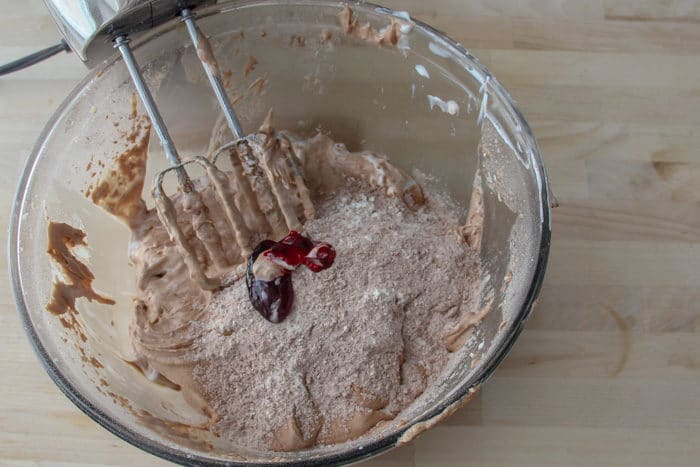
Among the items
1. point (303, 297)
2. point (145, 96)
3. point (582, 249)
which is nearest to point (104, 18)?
point (145, 96)

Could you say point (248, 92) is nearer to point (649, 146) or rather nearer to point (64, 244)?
point (64, 244)

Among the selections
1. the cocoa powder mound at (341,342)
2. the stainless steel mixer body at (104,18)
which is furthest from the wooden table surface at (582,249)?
the stainless steel mixer body at (104,18)

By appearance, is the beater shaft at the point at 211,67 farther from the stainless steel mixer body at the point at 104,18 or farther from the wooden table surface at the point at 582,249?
the wooden table surface at the point at 582,249

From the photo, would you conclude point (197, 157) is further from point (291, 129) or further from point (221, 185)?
point (291, 129)

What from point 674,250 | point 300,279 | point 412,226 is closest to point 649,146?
point 674,250

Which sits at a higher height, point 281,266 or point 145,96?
point 145,96

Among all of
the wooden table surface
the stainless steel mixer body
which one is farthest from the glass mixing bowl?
the wooden table surface

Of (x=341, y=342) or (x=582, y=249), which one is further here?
(x=582, y=249)

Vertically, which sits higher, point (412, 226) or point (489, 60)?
point (489, 60)
